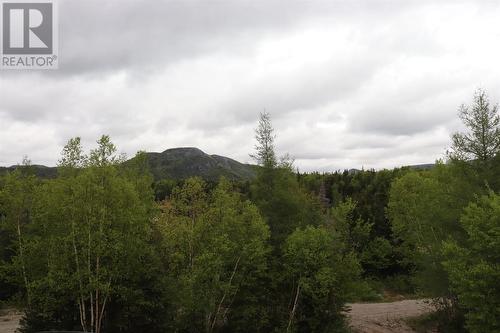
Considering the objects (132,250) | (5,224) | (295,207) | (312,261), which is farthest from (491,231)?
(5,224)

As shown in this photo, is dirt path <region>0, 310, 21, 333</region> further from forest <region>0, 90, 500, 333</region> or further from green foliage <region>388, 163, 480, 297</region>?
green foliage <region>388, 163, 480, 297</region>

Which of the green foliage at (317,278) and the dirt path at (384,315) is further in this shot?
the dirt path at (384,315)

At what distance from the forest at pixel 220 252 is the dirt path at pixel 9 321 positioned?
21.4 ft

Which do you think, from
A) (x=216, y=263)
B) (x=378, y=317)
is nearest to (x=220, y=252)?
(x=216, y=263)

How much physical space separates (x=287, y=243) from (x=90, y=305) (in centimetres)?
1003

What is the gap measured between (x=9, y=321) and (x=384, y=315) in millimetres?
28468

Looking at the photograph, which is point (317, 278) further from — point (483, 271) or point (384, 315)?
point (384, 315)

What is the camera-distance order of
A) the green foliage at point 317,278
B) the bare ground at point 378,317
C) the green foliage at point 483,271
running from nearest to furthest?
the green foliage at point 483,271
the green foliage at point 317,278
the bare ground at point 378,317

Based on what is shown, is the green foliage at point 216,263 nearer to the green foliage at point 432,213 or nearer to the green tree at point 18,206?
the green tree at point 18,206

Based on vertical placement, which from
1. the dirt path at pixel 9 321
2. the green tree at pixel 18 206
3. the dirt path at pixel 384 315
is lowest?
the dirt path at pixel 384 315

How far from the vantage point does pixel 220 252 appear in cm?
2080

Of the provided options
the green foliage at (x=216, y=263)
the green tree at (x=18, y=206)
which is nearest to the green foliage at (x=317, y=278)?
the green foliage at (x=216, y=263)

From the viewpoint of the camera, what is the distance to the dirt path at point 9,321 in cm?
2897

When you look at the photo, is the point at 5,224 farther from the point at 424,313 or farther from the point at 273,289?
the point at 424,313
